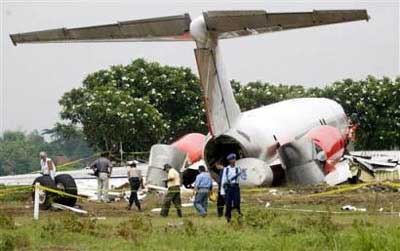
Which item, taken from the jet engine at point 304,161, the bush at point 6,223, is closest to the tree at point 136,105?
the jet engine at point 304,161

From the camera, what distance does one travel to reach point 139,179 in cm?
2422

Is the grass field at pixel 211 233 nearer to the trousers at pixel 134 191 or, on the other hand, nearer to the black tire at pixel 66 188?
the trousers at pixel 134 191

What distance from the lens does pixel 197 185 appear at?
20.5 meters

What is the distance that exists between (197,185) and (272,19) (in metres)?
5.92

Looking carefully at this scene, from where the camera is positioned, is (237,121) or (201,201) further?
(237,121)

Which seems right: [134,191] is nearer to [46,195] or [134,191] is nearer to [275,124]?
[46,195]

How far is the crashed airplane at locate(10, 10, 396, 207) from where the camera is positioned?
2453cm

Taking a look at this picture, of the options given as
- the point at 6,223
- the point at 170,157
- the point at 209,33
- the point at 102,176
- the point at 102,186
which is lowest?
the point at 6,223

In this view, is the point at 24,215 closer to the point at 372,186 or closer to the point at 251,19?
the point at 251,19

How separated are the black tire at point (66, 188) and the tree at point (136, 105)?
34095 millimetres

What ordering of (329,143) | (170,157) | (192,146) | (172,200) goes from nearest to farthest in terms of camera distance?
1. (172,200)
2. (170,157)
3. (329,143)
4. (192,146)

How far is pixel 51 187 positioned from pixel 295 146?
994 centimetres

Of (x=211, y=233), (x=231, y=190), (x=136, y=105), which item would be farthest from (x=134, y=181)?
(x=136, y=105)

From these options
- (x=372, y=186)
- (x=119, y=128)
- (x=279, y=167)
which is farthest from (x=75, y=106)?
(x=372, y=186)
